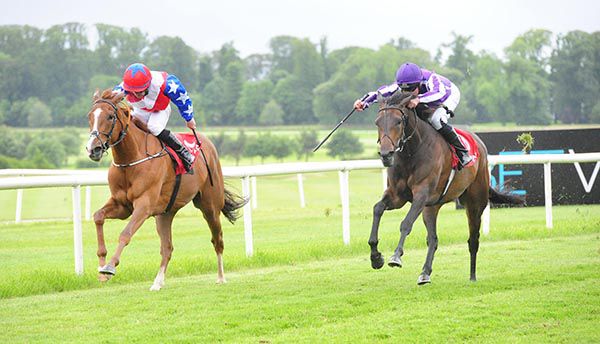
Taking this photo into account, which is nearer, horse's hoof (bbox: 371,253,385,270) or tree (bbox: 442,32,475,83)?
horse's hoof (bbox: 371,253,385,270)

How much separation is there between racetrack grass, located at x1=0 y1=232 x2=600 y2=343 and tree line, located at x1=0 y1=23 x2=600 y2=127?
29285 millimetres

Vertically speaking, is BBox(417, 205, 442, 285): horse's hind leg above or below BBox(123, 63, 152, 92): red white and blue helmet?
below

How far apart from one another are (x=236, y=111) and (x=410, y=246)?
49.5 metres

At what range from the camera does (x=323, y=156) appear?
4991cm

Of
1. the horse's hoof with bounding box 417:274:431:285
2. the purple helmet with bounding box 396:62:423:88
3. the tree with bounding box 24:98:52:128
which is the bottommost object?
the horse's hoof with bounding box 417:274:431:285

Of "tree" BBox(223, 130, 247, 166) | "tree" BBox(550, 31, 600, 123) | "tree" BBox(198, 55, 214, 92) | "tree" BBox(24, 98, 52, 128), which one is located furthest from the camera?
"tree" BBox(198, 55, 214, 92)

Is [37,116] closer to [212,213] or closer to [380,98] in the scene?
[212,213]

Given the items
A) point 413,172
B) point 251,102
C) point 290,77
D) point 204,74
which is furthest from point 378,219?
point 290,77

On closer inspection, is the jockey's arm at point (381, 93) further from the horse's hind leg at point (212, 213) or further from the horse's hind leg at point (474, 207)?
the horse's hind leg at point (212, 213)

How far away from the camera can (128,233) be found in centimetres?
826

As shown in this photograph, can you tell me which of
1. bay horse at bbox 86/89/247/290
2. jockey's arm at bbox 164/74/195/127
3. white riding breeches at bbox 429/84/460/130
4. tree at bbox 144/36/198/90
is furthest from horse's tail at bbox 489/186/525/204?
tree at bbox 144/36/198/90

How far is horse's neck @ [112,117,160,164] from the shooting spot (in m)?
8.52

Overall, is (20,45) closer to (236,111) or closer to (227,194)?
(236,111)

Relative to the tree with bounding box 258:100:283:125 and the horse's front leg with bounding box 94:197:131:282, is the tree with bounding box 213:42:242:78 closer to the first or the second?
the tree with bounding box 258:100:283:125
